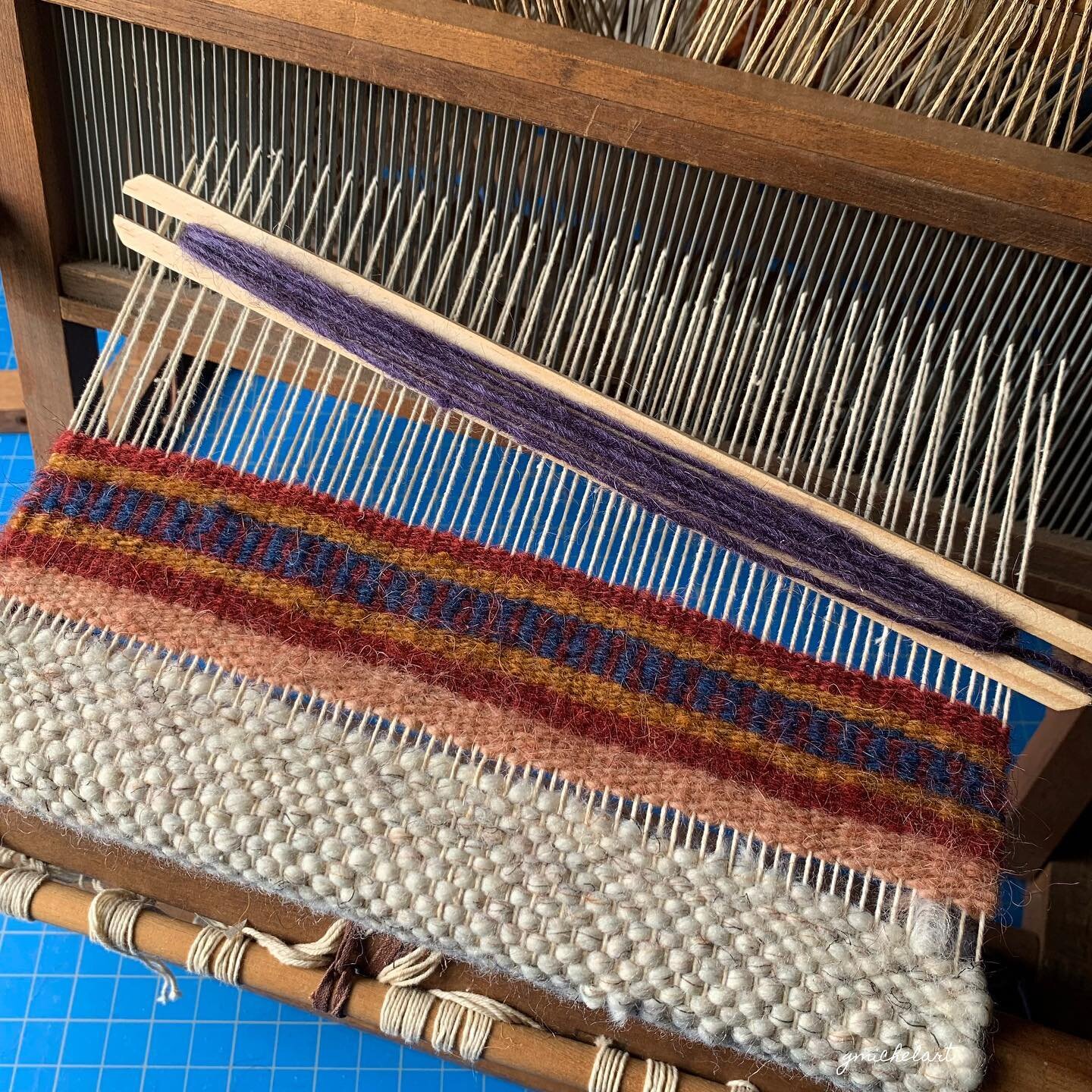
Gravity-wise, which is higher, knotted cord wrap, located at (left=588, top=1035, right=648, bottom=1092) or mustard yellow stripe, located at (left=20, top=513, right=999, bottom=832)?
mustard yellow stripe, located at (left=20, top=513, right=999, bottom=832)

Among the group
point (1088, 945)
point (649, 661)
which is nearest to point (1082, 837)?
point (1088, 945)

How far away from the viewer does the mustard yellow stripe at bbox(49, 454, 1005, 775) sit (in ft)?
3.91

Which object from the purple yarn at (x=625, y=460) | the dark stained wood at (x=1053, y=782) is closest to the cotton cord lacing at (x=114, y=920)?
the purple yarn at (x=625, y=460)

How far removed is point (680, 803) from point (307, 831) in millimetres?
396

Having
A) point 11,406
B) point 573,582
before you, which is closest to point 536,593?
point 573,582

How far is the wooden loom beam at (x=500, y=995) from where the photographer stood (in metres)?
1.04

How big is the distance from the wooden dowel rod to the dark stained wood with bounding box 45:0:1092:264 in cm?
106

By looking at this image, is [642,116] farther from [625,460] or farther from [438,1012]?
[438,1012]

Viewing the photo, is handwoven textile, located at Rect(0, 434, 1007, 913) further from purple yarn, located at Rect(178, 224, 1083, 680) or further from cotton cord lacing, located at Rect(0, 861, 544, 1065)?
cotton cord lacing, located at Rect(0, 861, 544, 1065)

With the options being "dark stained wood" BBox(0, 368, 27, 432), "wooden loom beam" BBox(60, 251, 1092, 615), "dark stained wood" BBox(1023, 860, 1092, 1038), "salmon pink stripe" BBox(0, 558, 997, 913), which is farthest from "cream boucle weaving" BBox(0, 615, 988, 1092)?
"dark stained wood" BBox(0, 368, 27, 432)

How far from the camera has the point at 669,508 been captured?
4.07 feet

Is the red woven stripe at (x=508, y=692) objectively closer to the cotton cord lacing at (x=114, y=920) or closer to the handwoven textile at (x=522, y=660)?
the handwoven textile at (x=522, y=660)

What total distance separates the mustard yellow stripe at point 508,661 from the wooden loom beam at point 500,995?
0.23 m

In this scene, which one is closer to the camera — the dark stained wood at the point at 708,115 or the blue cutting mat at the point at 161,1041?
the dark stained wood at the point at 708,115
